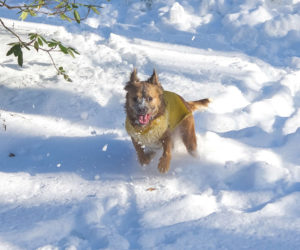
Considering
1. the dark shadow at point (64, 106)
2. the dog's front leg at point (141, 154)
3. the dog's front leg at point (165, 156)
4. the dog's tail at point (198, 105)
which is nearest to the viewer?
the dog's front leg at point (165, 156)

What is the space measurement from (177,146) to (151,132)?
0.75 m

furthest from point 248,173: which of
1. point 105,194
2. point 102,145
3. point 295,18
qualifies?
point 295,18

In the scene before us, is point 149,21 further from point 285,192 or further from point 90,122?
point 285,192

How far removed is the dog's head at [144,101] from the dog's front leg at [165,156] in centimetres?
27

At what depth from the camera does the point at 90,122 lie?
13.7 ft

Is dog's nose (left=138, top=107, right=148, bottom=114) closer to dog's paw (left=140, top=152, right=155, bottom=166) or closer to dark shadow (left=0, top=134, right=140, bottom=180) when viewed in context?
dog's paw (left=140, top=152, right=155, bottom=166)

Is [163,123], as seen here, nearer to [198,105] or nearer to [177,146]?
[177,146]

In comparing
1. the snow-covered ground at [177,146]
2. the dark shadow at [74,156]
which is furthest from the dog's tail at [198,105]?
the dark shadow at [74,156]

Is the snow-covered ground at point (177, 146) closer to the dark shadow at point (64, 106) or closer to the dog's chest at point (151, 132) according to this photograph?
the dark shadow at point (64, 106)

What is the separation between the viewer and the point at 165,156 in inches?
132

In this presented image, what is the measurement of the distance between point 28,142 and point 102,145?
794 millimetres

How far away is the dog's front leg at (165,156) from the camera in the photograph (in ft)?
10.9

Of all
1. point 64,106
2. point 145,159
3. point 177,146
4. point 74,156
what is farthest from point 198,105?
point 64,106

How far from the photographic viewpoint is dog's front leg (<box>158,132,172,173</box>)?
3334 millimetres
